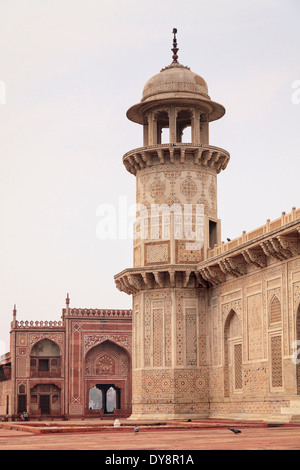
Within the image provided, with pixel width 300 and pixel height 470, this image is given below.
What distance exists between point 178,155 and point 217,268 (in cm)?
371

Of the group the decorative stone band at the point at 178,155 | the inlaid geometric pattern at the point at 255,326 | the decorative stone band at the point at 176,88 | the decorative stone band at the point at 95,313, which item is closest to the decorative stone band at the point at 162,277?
the inlaid geometric pattern at the point at 255,326

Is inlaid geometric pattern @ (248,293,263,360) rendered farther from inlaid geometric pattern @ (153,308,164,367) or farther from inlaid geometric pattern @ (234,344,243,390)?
inlaid geometric pattern @ (153,308,164,367)

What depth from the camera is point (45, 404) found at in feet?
128

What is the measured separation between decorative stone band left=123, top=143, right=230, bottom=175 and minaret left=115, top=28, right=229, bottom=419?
0.09ft

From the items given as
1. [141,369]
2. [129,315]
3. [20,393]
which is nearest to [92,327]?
[129,315]

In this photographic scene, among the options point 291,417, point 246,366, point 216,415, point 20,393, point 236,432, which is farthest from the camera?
point 20,393

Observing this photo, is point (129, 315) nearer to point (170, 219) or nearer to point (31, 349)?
point (31, 349)

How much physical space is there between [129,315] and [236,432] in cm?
2832

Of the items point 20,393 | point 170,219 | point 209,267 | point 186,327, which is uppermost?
point 170,219

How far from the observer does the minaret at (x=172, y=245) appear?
855 inches

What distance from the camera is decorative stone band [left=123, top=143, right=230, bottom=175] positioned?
2267cm

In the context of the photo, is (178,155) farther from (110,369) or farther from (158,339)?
(110,369)

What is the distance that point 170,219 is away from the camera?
Result: 2234cm

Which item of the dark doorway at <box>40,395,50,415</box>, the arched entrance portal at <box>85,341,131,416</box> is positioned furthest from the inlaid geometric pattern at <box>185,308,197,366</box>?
the dark doorway at <box>40,395,50,415</box>
